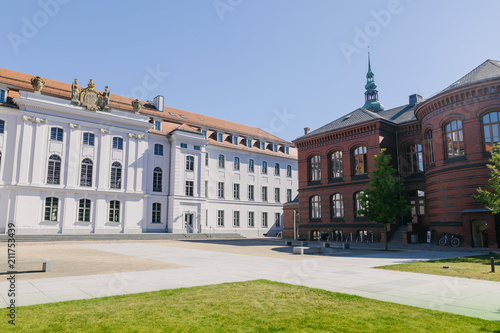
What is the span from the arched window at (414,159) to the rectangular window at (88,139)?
3322 centimetres

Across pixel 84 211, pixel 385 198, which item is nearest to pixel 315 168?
pixel 385 198

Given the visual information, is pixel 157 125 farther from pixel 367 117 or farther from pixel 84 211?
pixel 367 117

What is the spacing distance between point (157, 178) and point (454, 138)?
3160 cm

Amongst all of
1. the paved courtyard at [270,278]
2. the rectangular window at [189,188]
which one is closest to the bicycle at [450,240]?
the paved courtyard at [270,278]

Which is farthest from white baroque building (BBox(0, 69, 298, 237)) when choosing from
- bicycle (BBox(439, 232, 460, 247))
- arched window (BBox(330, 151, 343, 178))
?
bicycle (BBox(439, 232, 460, 247))

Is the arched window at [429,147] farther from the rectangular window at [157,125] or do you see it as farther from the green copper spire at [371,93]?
the rectangular window at [157,125]

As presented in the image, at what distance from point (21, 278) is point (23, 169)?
28596 mm

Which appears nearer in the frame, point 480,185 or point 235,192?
point 480,185

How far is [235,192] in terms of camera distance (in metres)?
51.5

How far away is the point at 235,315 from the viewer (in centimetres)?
660

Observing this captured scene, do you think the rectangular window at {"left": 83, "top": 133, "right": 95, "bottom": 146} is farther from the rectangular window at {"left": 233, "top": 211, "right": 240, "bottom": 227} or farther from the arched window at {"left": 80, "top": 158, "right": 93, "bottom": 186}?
the rectangular window at {"left": 233, "top": 211, "right": 240, "bottom": 227}

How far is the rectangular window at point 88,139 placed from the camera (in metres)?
39.0

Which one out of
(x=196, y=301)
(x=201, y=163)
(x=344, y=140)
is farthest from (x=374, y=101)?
(x=196, y=301)

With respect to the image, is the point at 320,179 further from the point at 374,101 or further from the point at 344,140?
the point at 374,101
